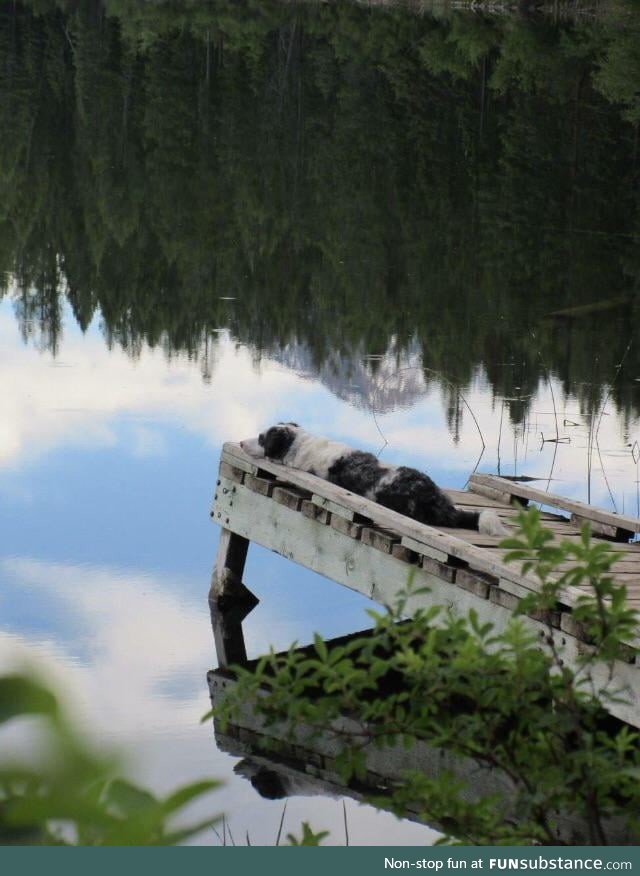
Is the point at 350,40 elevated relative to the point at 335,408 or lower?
elevated

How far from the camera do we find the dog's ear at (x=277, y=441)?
8620 millimetres

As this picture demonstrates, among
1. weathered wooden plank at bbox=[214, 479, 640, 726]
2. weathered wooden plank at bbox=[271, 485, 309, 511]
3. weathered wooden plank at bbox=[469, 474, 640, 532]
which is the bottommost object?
weathered wooden plank at bbox=[214, 479, 640, 726]

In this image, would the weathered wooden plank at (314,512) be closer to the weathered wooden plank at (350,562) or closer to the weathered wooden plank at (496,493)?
the weathered wooden plank at (350,562)

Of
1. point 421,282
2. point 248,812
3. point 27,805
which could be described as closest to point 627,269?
point 421,282

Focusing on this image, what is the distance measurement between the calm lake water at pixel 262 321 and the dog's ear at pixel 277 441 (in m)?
1.16

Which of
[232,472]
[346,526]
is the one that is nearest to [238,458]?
[232,472]

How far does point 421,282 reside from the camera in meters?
20.2

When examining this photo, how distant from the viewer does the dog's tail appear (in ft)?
26.1

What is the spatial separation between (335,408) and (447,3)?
5115cm

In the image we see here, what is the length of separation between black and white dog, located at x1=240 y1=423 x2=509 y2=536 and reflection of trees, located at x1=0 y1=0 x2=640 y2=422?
5.28 m

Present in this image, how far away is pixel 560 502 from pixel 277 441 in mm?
1796

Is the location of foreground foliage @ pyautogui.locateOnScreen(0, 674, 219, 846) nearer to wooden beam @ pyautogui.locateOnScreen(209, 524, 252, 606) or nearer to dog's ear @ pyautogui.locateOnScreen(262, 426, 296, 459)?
dog's ear @ pyautogui.locateOnScreen(262, 426, 296, 459)

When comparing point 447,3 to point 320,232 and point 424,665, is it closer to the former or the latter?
point 320,232

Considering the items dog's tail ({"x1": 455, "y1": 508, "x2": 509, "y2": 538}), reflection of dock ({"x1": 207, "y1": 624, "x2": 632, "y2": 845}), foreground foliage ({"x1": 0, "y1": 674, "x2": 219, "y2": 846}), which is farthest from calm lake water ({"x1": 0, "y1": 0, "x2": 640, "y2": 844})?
dog's tail ({"x1": 455, "y1": 508, "x2": 509, "y2": 538})
